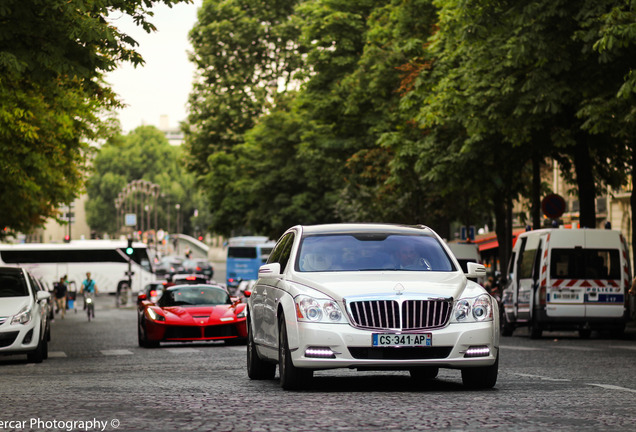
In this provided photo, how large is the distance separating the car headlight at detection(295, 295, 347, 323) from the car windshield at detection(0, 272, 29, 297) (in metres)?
11.2

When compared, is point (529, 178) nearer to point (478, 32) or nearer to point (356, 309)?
point (478, 32)

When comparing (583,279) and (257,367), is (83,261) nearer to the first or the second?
(583,279)

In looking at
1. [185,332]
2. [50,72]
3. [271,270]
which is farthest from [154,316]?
[271,270]

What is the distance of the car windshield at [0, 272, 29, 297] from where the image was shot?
22516 mm

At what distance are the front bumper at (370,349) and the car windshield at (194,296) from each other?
52.1 feet

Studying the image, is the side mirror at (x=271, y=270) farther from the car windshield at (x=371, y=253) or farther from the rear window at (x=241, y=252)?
the rear window at (x=241, y=252)

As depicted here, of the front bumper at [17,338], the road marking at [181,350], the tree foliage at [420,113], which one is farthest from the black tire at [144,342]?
the tree foliage at [420,113]

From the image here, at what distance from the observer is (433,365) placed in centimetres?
1220

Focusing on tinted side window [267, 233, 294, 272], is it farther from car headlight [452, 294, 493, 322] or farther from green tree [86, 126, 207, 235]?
green tree [86, 126, 207, 235]

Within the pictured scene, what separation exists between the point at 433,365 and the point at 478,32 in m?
17.2

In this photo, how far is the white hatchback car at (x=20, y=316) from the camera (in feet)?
70.2

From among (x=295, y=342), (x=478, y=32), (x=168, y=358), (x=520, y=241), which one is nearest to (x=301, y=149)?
(x=520, y=241)

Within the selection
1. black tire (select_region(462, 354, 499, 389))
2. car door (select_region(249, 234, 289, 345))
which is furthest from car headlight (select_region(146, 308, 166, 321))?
black tire (select_region(462, 354, 499, 389))

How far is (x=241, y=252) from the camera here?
9331 centimetres
